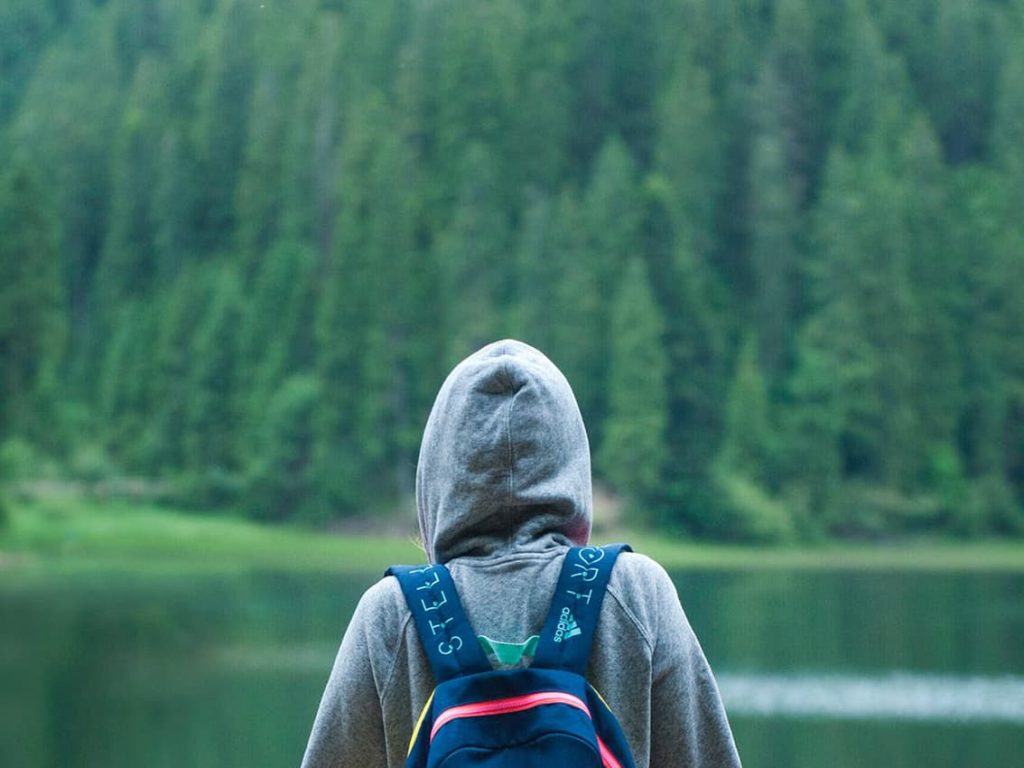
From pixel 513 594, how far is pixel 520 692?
0.07m

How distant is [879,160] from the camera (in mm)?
19234

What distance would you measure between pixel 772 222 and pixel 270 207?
6.78 metres

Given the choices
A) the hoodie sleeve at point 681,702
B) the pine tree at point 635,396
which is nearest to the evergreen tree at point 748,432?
the pine tree at point 635,396

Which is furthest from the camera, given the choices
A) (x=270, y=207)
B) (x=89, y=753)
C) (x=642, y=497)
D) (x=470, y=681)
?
(x=270, y=207)

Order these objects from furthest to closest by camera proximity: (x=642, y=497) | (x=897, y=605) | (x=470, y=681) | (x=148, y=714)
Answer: (x=642, y=497) < (x=897, y=605) < (x=148, y=714) < (x=470, y=681)

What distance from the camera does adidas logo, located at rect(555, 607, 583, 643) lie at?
33.7 inches

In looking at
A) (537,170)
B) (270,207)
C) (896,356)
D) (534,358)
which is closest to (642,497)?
(896,356)

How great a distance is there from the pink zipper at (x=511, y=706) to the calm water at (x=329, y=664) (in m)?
Result: 8.40

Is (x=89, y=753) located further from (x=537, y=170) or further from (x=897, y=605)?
(x=537, y=170)

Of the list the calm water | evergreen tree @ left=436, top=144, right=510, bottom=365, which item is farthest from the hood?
evergreen tree @ left=436, top=144, right=510, bottom=365

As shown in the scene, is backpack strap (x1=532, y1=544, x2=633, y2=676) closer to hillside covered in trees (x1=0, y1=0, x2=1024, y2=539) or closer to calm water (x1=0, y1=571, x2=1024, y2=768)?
calm water (x1=0, y1=571, x2=1024, y2=768)

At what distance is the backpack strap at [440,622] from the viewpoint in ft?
2.80

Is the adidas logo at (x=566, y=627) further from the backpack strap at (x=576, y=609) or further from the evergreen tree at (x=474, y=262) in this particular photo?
the evergreen tree at (x=474, y=262)

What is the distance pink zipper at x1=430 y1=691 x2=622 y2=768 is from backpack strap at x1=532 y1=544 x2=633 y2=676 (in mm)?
19
